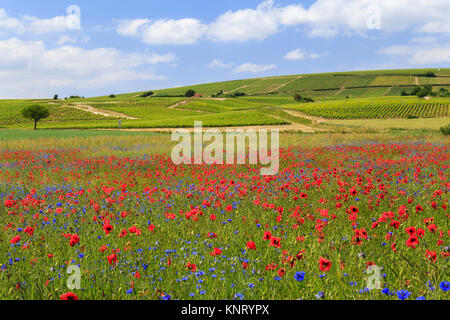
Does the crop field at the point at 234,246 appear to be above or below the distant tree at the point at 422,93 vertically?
below

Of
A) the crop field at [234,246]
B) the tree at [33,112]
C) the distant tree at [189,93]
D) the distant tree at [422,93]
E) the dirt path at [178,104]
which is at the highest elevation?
the distant tree at [189,93]

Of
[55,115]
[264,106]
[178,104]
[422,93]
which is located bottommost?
[55,115]

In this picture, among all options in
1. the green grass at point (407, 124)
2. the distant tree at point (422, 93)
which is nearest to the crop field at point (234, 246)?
the green grass at point (407, 124)

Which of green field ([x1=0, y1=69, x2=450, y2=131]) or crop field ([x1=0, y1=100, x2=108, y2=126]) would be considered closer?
green field ([x1=0, y1=69, x2=450, y2=131])

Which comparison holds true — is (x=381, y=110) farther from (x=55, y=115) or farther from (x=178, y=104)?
(x=55, y=115)

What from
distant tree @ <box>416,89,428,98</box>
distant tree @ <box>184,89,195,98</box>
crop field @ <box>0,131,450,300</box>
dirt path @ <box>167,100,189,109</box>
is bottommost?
crop field @ <box>0,131,450,300</box>

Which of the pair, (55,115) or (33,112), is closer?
(33,112)

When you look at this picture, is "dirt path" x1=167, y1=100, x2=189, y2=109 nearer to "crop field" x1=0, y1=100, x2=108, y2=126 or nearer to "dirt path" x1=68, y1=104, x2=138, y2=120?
"dirt path" x1=68, y1=104, x2=138, y2=120

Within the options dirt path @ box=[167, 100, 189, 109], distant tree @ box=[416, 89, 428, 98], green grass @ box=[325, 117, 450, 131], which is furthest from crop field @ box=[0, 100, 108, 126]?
distant tree @ box=[416, 89, 428, 98]

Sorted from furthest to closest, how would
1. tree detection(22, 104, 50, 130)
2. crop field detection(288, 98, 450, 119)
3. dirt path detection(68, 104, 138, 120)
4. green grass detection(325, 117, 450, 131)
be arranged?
1. dirt path detection(68, 104, 138, 120)
2. tree detection(22, 104, 50, 130)
3. crop field detection(288, 98, 450, 119)
4. green grass detection(325, 117, 450, 131)

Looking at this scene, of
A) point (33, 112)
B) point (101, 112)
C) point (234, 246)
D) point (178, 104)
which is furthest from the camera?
point (178, 104)

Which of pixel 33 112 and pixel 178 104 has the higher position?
pixel 178 104

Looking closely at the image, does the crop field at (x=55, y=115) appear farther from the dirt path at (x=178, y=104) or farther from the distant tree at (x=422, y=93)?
the distant tree at (x=422, y=93)

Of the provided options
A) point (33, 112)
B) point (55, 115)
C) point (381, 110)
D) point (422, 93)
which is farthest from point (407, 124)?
point (55, 115)
